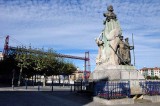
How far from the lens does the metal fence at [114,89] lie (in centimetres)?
1466

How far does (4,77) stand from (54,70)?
47.9 feet

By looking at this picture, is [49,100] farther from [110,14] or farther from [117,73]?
[110,14]

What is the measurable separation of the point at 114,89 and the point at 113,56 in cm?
298

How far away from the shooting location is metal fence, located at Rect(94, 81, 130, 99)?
14656 mm

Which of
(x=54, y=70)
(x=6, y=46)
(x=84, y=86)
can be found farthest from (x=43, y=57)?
(x=6, y=46)

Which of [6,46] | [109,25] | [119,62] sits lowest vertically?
[119,62]

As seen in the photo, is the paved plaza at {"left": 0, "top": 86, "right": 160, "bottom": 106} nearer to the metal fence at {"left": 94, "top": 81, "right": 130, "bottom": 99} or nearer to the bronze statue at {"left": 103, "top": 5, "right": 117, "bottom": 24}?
the metal fence at {"left": 94, "top": 81, "right": 130, "bottom": 99}

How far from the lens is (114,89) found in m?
14.8

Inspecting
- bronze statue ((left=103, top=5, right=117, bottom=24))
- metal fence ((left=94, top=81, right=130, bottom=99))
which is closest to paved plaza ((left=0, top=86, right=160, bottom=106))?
metal fence ((left=94, top=81, right=130, bottom=99))

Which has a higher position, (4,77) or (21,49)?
(21,49)

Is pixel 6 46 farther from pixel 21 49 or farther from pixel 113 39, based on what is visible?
pixel 113 39

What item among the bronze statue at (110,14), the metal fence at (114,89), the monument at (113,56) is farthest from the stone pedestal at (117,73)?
the bronze statue at (110,14)

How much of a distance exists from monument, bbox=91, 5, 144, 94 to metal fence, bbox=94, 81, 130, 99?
94 centimetres

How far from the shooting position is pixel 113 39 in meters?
17.4
